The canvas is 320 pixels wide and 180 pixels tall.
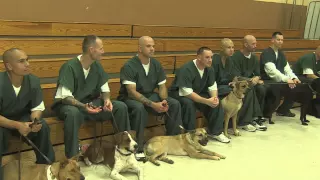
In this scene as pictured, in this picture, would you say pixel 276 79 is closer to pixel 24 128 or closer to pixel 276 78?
pixel 276 78

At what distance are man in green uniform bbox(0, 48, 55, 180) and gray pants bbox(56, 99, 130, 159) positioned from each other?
0.16m

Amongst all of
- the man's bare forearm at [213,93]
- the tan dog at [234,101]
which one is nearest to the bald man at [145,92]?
the man's bare forearm at [213,93]

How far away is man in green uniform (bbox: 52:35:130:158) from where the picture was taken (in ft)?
9.41

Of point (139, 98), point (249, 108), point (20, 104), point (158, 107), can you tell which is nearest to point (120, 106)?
point (139, 98)

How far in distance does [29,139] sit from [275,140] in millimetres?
2658

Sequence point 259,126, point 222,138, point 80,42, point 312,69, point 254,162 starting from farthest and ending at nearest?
point 312,69
point 259,126
point 80,42
point 222,138
point 254,162

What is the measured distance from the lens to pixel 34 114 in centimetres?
276

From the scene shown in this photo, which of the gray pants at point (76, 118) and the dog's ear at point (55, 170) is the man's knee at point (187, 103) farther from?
the dog's ear at point (55, 170)

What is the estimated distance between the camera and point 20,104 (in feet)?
8.88

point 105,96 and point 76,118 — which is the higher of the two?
point 105,96

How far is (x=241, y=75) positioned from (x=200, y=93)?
803mm

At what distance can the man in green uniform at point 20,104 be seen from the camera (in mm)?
→ 2590

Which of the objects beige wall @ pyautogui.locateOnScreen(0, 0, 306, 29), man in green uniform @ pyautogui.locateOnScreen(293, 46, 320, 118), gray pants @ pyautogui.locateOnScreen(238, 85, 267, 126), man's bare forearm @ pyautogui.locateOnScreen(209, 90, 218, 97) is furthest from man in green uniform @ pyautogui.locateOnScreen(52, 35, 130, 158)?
man in green uniform @ pyautogui.locateOnScreen(293, 46, 320, 118)

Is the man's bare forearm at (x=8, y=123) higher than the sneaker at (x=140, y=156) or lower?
higher
